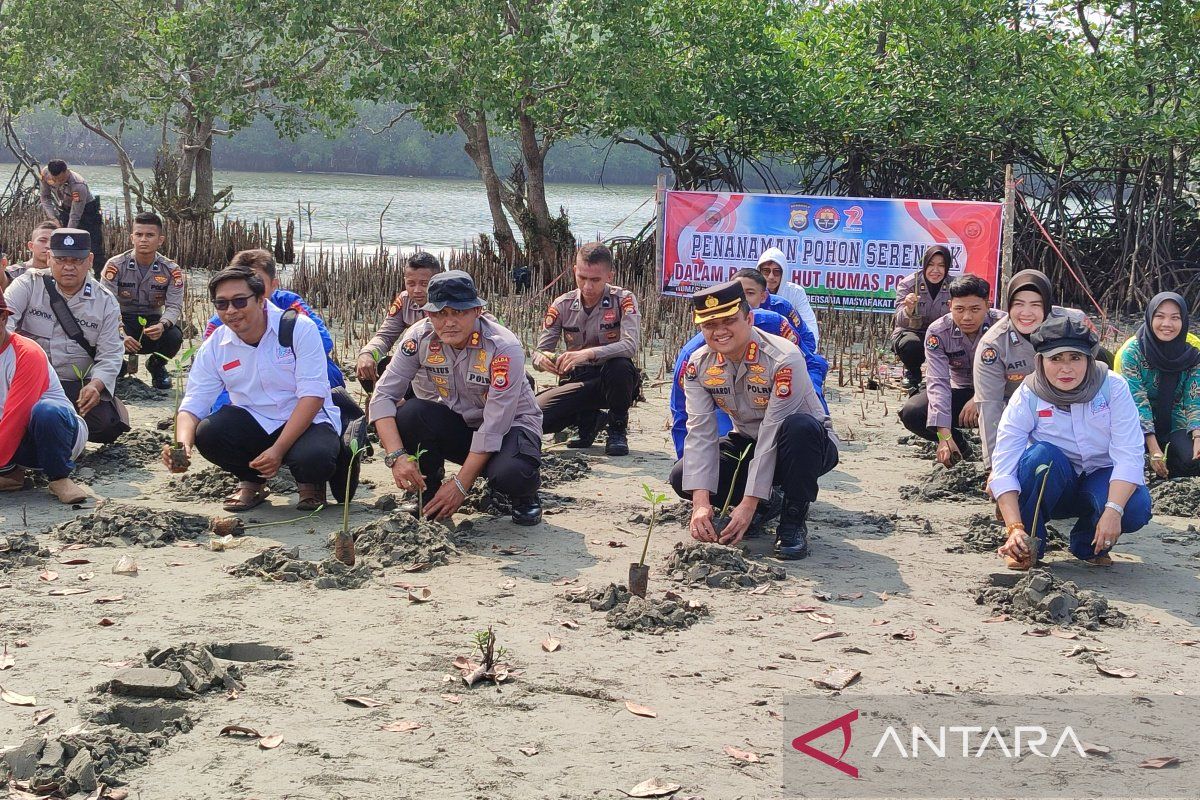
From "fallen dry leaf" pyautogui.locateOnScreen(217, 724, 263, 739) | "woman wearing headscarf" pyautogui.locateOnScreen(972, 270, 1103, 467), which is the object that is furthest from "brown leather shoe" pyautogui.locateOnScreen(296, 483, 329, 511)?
"woman wearing headscarf" pyautogui.locateOnScreen(972, 270, 1103, 467)

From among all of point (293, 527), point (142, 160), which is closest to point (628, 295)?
point (293, 527)

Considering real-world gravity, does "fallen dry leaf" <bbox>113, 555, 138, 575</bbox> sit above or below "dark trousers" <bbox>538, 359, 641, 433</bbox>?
below

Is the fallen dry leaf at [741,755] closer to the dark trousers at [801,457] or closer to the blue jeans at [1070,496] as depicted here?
the dark trousers at [801,457]

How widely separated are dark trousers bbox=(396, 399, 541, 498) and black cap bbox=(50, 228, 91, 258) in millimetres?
2511

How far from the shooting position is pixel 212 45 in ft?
59.5

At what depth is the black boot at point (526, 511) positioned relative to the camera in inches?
239

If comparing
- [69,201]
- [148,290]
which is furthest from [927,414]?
[69,201]

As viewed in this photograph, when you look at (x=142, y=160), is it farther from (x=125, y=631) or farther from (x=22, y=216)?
(x=125, y=631)

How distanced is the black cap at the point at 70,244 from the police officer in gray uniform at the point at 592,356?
8.69 feet

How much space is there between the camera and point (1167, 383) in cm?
633

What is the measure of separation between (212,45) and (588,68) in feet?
22.7

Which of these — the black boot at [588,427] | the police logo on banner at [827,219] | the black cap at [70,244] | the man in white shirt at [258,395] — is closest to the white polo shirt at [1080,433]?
the black boot at [588,427]

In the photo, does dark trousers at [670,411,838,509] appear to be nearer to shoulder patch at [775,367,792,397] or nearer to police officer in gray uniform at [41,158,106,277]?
shoulder patch at [775,367,792,397]

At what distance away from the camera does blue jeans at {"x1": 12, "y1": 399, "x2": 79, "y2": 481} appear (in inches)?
243
